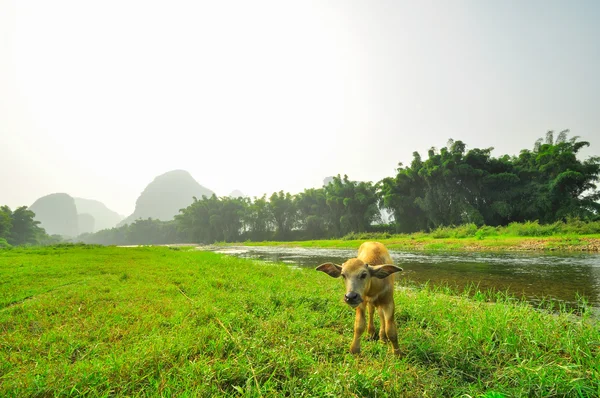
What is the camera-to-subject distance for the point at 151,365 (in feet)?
11.2

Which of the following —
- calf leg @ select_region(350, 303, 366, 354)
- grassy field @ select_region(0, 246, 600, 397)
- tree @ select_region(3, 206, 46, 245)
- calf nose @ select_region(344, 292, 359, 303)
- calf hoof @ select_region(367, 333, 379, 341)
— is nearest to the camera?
grassy field @ select_region(0, 246, 600, 397)

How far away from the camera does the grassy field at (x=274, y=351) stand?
297 centimetres

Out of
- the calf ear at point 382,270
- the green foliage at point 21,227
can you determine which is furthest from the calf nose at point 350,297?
the green foliage at point 21,227

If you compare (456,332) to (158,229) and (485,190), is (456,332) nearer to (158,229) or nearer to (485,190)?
(485,190)

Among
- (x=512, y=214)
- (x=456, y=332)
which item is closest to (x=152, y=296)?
(x=456, y=332)

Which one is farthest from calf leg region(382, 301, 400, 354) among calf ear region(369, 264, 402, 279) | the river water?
the river water

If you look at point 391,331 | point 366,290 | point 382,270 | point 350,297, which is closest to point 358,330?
point 391,331

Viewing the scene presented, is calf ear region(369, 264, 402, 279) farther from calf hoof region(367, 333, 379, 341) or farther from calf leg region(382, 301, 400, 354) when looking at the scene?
calf hoof region(367, 333, 379, 341)

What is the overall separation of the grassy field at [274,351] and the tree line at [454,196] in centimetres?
3467

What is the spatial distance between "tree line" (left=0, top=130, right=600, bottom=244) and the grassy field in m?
34.7

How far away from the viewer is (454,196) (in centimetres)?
4328

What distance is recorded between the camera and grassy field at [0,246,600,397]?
117 inches

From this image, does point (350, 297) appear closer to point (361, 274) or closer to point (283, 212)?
point (361, 274)

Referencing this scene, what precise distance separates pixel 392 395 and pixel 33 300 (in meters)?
8.04
